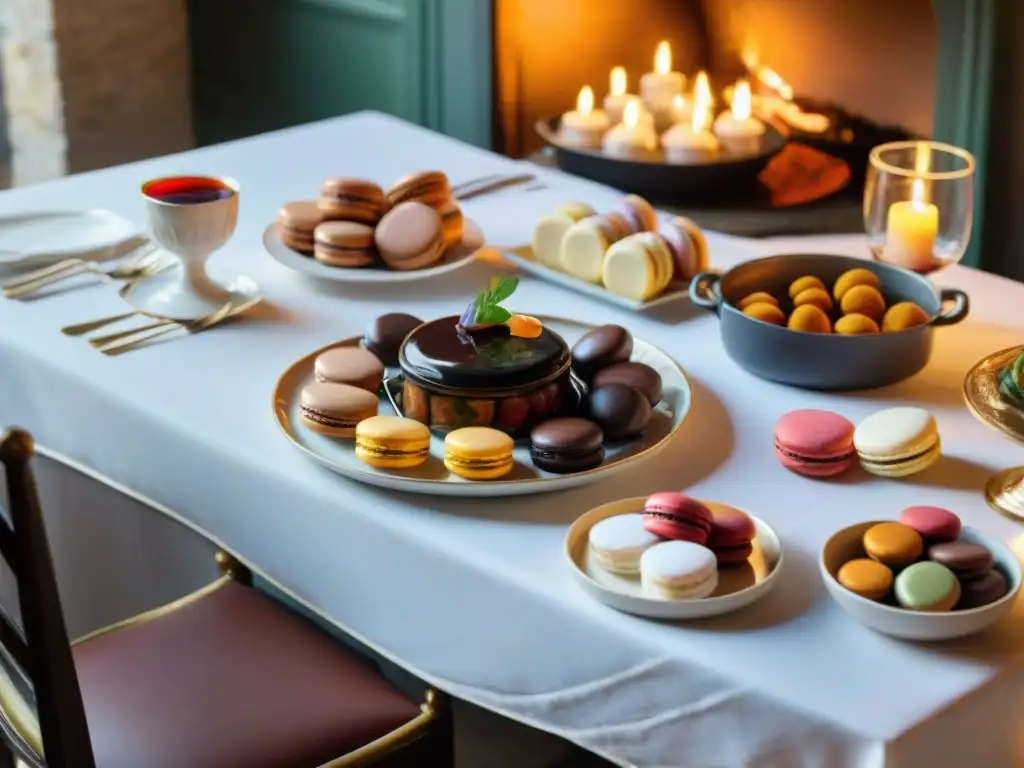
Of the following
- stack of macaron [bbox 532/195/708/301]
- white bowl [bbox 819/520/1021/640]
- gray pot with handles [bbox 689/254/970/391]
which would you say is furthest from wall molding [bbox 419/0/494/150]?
white bowl [bbox 819/520/1021/640]

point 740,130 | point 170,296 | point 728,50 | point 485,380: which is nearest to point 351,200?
point 170,296

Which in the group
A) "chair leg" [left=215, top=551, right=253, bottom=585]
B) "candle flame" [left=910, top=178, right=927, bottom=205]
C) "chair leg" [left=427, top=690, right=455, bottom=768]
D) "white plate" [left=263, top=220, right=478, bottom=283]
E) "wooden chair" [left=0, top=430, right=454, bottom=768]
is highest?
"candle flame" [left=910, top=178, right=927, bottom=205]

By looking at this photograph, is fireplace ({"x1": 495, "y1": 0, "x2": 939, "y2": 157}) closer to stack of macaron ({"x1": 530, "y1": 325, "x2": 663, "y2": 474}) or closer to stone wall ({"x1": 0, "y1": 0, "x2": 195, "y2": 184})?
stone wall ({"x1": 0, "y1": 0, "x2": 195, "y2": 184})

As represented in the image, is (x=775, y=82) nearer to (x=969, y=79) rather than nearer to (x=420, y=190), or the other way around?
(x=969, y=79)

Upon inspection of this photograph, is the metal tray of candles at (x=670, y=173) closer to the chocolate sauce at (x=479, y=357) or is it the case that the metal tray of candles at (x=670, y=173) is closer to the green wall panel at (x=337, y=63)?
the green wall panel at (x=337, y=63)

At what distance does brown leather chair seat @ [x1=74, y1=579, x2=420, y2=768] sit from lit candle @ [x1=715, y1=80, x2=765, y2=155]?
4.23 ft

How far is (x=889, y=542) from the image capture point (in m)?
1.01

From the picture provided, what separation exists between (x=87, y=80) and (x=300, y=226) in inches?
72.0

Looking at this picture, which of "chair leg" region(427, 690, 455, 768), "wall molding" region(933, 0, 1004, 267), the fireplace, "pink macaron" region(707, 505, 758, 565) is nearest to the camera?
"pink macaron" region(707, 505, 758, 565)

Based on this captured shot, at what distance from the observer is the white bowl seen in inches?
37.5

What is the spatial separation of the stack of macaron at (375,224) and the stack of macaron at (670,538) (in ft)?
1.98

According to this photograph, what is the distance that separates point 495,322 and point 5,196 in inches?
35.1

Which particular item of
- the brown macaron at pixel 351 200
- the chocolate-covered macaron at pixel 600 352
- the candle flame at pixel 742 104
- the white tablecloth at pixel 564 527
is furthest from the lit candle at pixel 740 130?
the chocolate-covered macaron at pixel 600 352

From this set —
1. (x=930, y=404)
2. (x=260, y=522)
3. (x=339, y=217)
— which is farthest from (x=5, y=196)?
(x=930, y=404)
